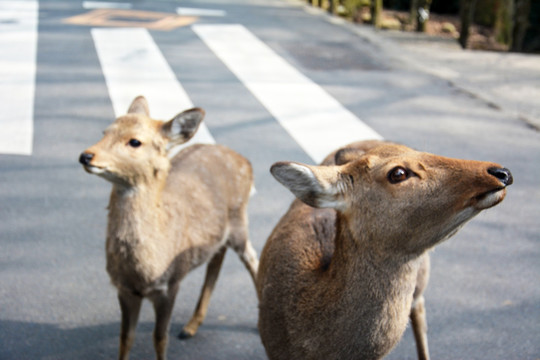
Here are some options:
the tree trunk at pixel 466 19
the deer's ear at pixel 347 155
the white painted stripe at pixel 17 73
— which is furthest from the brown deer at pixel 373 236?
the tree trunk at pixel 466 19

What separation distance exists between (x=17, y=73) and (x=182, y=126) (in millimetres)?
5911

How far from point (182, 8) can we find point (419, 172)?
11.3 meters

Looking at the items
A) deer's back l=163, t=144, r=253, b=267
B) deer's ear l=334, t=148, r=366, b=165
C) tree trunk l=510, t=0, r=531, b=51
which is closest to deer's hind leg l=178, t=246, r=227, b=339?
deer's back l=163, t=144, r=253, b=267

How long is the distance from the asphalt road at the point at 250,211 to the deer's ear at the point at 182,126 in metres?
1.42

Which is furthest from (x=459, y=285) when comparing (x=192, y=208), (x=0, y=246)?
(x=0, y=246)

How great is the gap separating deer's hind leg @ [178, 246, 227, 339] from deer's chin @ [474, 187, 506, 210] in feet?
8.40

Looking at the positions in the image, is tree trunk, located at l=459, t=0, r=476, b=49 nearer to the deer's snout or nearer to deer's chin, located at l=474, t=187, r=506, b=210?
the deer's snout

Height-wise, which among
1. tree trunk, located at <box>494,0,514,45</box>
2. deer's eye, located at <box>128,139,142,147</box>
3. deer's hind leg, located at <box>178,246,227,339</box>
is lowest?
deer's hind leg, located at <box>178,246,227,339</box>

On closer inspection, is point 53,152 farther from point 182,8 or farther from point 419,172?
point 182,8

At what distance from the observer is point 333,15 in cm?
1384

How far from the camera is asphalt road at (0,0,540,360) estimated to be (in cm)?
450

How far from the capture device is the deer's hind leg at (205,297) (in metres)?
4.54

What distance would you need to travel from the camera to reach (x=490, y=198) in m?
2.57

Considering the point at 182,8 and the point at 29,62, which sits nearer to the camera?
the point at 29,62
